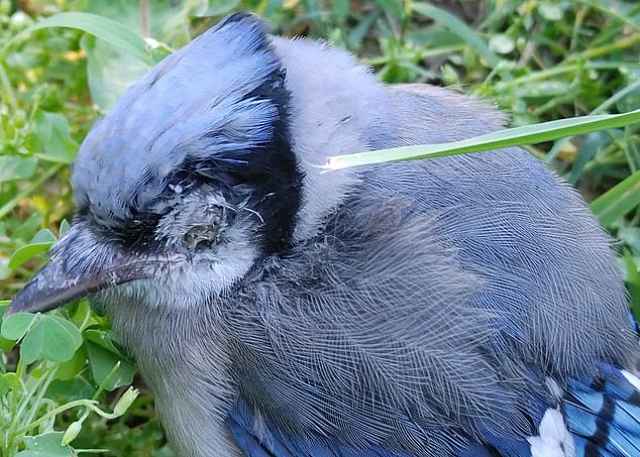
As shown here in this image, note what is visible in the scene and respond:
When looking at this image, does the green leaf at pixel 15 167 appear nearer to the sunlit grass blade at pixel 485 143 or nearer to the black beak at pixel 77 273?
the black beak at pixel 77 273

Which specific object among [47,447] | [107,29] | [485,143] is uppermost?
[485,143]

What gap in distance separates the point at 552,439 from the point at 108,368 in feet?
2.33

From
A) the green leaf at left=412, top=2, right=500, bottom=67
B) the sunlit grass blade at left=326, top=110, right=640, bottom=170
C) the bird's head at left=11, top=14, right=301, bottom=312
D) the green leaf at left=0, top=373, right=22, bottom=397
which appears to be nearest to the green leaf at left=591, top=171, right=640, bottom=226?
the green leaf at left=412, top=2, right=500, bottom=67

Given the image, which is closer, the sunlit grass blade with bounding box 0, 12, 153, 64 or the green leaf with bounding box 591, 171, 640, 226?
the sunlit grass blade with bounding box 0, 12, 153, 64

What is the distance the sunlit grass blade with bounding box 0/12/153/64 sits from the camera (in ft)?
6.45

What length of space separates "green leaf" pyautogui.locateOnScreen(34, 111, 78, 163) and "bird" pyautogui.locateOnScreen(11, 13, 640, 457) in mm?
495

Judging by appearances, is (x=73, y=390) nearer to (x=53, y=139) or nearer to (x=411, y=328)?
(x=53, y=139)

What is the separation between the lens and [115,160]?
1.43 metres

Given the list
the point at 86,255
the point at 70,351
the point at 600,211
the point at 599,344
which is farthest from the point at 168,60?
the point at 600,211

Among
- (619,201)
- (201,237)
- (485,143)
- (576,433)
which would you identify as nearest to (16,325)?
(201,237)

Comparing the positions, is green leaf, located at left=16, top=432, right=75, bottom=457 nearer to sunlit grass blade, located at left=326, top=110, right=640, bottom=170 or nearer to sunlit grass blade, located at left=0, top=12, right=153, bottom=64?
sunlit grass blade, located at left=326, top=110, right=640, bottom=170

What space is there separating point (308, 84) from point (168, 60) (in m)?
0.22

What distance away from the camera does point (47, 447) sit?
1558 millimetres

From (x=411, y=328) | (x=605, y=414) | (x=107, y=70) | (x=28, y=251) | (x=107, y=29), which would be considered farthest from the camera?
(x=107, y=70)
